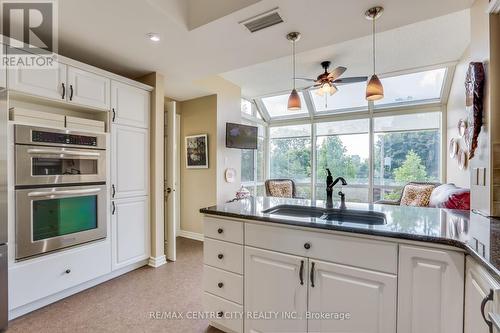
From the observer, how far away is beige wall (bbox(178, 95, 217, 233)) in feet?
13.7

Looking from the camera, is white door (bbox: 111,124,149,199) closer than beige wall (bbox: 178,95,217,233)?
Yes

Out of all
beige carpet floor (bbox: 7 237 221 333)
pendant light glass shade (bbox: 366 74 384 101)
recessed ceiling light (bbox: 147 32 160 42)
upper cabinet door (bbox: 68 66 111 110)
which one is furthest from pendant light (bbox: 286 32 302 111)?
beige carpet floor (bbox: 7 237 221 333)

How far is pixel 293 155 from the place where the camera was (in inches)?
245

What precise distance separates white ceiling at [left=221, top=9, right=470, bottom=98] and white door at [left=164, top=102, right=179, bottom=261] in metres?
1.53

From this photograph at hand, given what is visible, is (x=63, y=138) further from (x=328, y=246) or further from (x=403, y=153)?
(x=403, y=153)

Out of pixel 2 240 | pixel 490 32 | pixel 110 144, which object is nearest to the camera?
pixel 490 32

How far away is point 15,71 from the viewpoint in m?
1.96

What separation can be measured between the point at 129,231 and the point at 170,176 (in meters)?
0.87

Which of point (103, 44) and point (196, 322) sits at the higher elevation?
point (103, 44)

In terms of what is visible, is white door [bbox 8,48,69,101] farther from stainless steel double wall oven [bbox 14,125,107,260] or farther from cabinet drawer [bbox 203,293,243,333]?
cabinet drawer [bbox 203,293,243,333]

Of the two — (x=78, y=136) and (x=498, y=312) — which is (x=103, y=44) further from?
(x=498, y=312)

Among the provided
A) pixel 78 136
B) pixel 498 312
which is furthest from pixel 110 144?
pixel 498 312

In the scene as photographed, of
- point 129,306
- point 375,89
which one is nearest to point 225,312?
point 129,306

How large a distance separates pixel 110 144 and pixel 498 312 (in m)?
3.10
